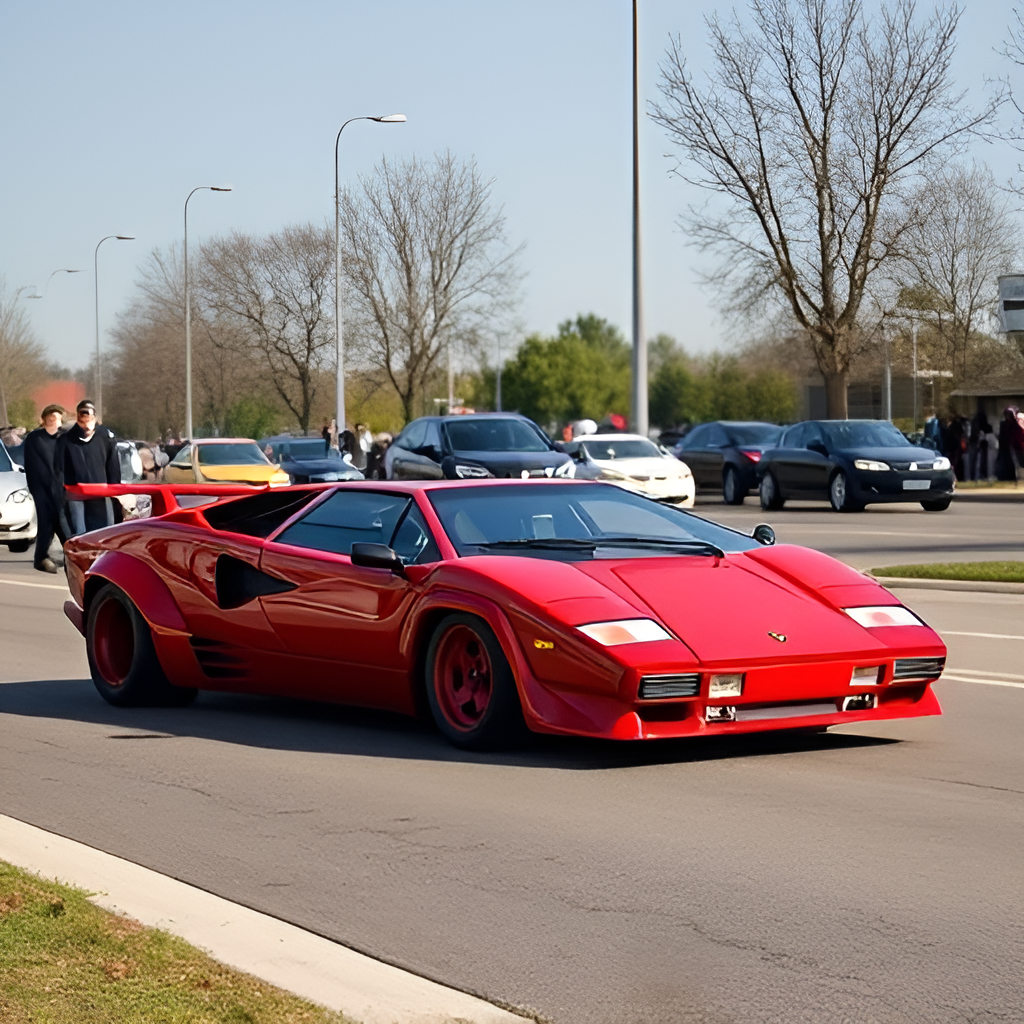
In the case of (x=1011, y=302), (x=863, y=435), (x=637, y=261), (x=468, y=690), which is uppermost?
(x=637, y=261)

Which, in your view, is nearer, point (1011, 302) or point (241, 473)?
point (1011, 302)

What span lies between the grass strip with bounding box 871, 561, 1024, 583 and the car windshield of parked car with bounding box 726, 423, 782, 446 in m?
17.9

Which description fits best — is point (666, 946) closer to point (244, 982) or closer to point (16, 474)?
point (244, 982)

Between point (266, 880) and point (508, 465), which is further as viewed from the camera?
point (508, 465)

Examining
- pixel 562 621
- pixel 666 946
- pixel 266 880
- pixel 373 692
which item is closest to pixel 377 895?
pixel 266 880

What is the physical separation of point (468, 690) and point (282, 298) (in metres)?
55.8

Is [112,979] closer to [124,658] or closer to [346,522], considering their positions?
[346,522]

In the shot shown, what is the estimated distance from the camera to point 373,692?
8219 mm

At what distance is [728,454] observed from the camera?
35125 millimetres

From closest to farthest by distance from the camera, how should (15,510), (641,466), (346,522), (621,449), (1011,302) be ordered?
(346,522) < (1011,302) < (15,510) < (641,466) < (621,449)

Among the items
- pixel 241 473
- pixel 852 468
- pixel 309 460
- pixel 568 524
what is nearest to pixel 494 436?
pixel 852 468

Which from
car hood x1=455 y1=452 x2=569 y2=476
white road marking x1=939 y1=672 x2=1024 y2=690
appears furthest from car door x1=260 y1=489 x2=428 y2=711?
car hood x1=455 y1=452 x2=569 y2=476

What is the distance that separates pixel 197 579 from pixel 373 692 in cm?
140

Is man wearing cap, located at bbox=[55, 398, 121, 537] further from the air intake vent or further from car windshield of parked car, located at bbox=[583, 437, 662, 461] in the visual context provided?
car windshield of parked car, located at bbox=[583, 437, 662, 461]
